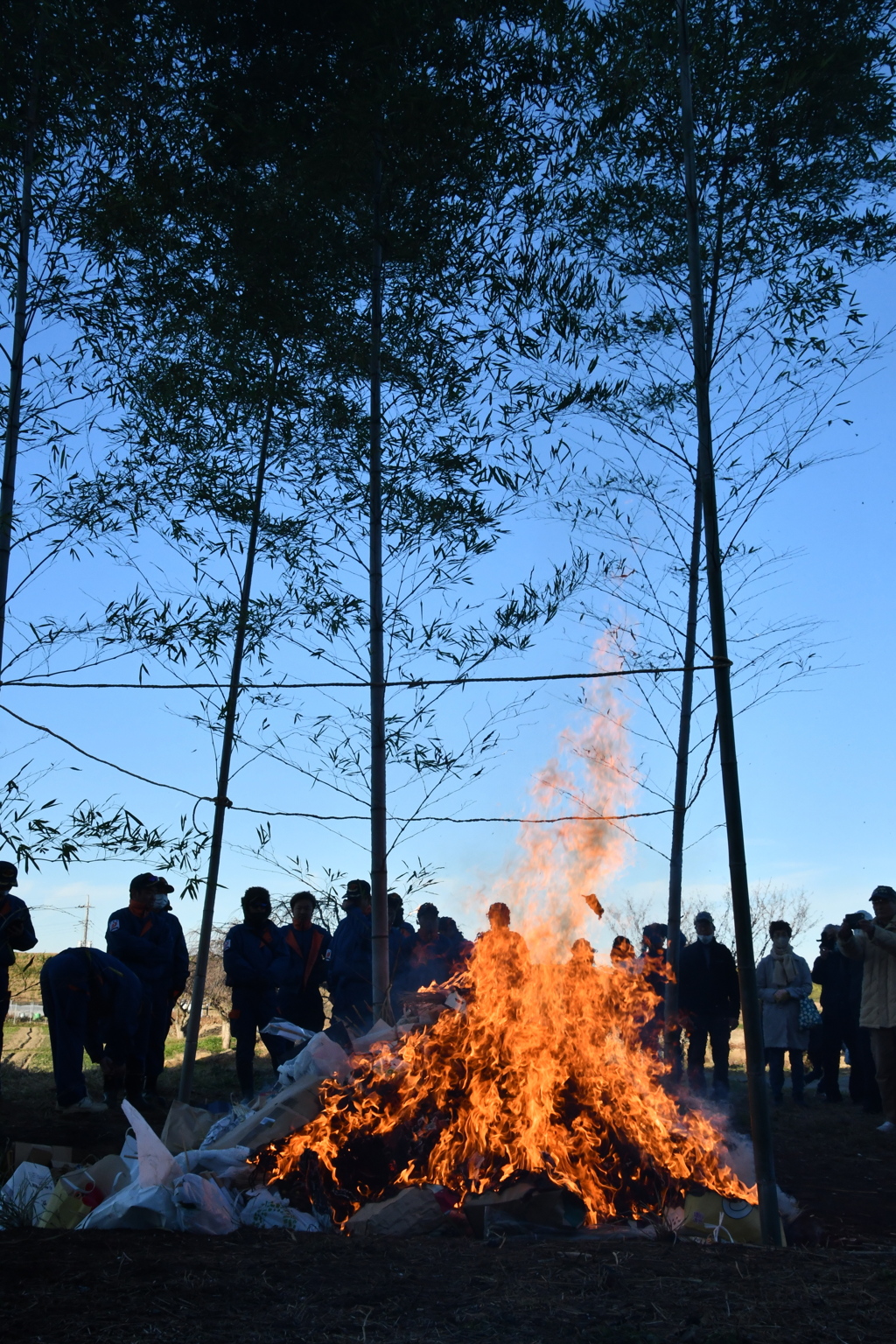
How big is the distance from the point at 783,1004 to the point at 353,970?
15.9 feet

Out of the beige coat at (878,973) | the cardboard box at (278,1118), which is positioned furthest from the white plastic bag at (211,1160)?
the beige coat at (878,973)

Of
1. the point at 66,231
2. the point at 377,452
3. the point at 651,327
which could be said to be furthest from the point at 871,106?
the point at 66,231

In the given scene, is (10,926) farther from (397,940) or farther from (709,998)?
(709,998)

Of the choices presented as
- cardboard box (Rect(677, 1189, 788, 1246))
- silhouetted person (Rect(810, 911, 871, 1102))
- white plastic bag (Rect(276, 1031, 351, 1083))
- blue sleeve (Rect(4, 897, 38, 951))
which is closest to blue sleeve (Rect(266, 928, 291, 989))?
blue sleeve (Rect(4, 897, 38, 951))

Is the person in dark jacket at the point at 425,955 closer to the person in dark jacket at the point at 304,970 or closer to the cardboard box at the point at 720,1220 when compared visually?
the person in dark jacket at the point at 304,970

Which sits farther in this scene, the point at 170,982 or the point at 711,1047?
the point at 711,1047

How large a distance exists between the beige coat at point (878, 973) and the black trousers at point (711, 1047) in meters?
2.16

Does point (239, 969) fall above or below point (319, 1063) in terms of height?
above

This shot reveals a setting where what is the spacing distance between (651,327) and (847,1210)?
817cm

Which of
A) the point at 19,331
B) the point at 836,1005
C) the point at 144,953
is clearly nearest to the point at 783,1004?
the point at 836,1005

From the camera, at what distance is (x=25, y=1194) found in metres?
5.75

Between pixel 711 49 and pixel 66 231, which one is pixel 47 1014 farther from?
pixel 711 49

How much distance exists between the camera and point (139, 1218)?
5.36 metres

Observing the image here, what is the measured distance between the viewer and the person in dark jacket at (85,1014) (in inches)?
334
